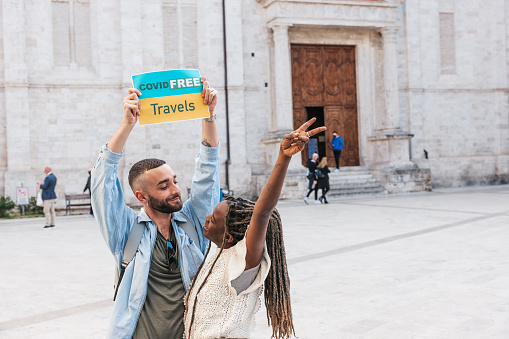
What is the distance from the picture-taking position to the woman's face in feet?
8.68

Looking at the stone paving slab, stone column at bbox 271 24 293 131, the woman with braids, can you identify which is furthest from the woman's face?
stone column at bbox 271 24 293 131

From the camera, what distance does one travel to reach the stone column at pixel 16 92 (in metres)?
20.5

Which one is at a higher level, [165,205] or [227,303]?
[165,205]

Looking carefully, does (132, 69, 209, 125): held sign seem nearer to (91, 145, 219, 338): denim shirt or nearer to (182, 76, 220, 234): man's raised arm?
(182, 76, 220, 234): man's raised arm

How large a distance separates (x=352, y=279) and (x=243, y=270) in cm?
514

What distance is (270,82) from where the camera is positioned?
922 inches

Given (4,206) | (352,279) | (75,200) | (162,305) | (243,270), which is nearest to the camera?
(243,270)

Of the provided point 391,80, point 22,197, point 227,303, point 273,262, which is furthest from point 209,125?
point 391,80

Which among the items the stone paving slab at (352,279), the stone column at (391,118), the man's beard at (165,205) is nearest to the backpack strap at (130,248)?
the man's beard at (165,205)

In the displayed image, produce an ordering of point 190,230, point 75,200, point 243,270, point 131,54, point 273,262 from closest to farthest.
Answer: point 243,270, point 273,262, point 190,230, point 75,200, point 131,54

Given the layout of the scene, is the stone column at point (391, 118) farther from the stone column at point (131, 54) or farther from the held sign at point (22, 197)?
the held sign at point (22, 197)

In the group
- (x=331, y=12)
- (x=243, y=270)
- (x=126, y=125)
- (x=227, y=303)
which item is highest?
(x=331, y=12)

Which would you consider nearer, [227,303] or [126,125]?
[227,303]

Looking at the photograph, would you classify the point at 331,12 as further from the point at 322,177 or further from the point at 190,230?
the point at 190,230
